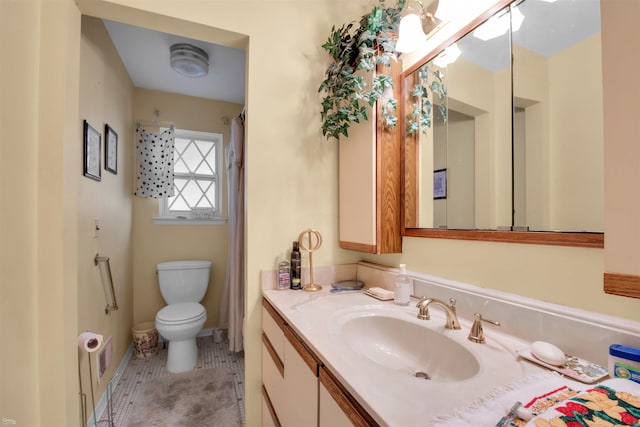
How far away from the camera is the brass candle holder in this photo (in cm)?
132

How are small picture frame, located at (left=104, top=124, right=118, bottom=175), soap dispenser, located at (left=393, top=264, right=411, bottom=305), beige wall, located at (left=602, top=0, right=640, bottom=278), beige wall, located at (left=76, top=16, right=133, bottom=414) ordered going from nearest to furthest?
beige wall, located at (left=602, top=0, right=640, bottom=278) → soap dispenser, located at (left=393, top=264, right=411, bottom=305) → beige wall, located at (left=76, top=16, right=133, bottom=414) → small picture frame, located at (left=104, top=124, right=118, bottom=175)

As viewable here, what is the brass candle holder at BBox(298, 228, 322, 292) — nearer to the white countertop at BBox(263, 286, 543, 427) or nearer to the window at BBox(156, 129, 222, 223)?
the white countertop at BBox(263, 286, 543, 427)

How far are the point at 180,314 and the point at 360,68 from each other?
2101mm

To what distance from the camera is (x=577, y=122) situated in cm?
70

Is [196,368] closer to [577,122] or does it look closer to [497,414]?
[497,414]

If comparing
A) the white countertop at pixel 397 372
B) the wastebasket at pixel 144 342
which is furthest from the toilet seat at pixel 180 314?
the white countertop at pixel 397 372

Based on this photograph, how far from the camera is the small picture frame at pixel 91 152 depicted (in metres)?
1.49

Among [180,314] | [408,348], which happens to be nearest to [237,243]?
[180,314]

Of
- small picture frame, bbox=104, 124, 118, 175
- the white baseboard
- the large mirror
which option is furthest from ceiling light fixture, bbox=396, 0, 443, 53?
the white baseboard

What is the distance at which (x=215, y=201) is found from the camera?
9.67 ft

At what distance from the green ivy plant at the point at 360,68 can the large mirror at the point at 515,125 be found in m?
0.17

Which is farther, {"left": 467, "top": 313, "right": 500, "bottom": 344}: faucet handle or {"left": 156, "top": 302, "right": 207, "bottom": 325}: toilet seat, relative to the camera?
{"left": 156, "top": 302, "right": 207, "bottom": 325}: toilet seat

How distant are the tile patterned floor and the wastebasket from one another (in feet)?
0.14

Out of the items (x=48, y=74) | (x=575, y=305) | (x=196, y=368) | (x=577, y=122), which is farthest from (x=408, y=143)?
(x=196, y=368)
